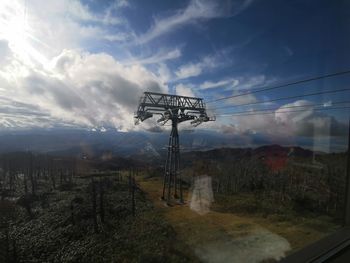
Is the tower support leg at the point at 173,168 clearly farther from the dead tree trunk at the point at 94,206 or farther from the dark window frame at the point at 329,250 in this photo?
the dark window frame at the point at 329,250

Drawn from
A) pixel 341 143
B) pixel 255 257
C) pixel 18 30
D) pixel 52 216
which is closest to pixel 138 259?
pixel 52 216

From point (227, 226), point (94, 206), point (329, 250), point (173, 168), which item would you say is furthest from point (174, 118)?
point (329, 250)

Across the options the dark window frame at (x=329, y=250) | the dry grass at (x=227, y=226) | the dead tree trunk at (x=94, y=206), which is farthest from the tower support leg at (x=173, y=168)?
the dark window frame at (x=329, y=250)

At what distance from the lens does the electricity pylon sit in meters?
2.96

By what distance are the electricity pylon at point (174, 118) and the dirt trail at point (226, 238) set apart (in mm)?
930

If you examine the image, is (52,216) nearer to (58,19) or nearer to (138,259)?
(138,259)

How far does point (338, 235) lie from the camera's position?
1319 millimetres

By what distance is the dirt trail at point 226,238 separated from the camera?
180 centimetres

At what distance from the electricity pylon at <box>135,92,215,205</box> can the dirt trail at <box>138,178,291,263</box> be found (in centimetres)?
93

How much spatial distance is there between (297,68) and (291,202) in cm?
204

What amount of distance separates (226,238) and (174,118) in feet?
7.91

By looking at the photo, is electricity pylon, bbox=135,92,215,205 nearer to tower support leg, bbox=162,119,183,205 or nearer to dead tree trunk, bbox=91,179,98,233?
tower support leg, bbox=162,119,183,205

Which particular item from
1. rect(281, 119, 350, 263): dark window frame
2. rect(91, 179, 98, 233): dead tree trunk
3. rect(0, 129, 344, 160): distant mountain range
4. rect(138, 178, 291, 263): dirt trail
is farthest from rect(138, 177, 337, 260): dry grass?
rect(91, 179, 98, 233): dead tree trunk

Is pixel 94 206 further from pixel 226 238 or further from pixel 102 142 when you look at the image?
pixel 226 238
